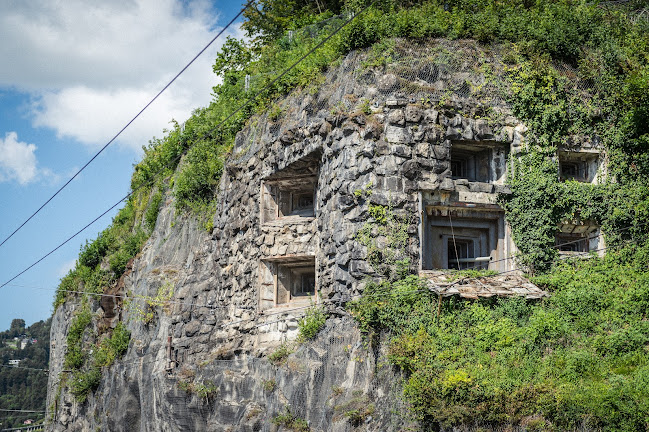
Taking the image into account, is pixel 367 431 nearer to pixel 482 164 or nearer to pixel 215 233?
pixel 482 164

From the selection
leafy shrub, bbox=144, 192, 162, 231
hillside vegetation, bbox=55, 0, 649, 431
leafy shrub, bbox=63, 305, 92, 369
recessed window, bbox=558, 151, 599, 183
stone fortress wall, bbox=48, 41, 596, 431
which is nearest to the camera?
hillside vegetation, bbox=55, 0, 649, 431

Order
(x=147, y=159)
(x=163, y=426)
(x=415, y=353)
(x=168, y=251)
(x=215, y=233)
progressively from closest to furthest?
(x=415, y=353)
(x=163, y=426)
(x=215, y=233)
(x=168, y=251)
(x=147, y=159)

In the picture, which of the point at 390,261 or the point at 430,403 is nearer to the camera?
the point at 430,403

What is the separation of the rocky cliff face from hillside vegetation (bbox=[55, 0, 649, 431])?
23.2 inches

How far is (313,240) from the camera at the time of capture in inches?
747

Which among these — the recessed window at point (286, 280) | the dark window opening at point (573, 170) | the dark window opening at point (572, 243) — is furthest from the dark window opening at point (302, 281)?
the dark window opening at point (573, 170)

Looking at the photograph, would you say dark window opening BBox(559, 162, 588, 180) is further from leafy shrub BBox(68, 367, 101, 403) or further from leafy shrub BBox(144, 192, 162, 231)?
leafy shrub BBox(68, 367, 101, 403)

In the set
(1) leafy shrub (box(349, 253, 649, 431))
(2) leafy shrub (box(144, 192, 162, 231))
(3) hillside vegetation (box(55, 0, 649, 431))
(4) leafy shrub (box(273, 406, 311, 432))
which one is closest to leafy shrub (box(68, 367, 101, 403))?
(2) leafy shrub (box(144, 192, 162, 231))

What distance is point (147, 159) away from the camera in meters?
Answer: 31.3

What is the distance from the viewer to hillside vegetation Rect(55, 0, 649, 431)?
544 inches

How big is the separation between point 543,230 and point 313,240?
5.64 m

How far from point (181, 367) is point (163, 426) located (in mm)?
1632

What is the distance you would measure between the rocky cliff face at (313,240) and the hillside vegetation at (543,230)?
59 cm

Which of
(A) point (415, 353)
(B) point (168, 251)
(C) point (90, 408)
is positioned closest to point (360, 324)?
(A) point (415, 353)
